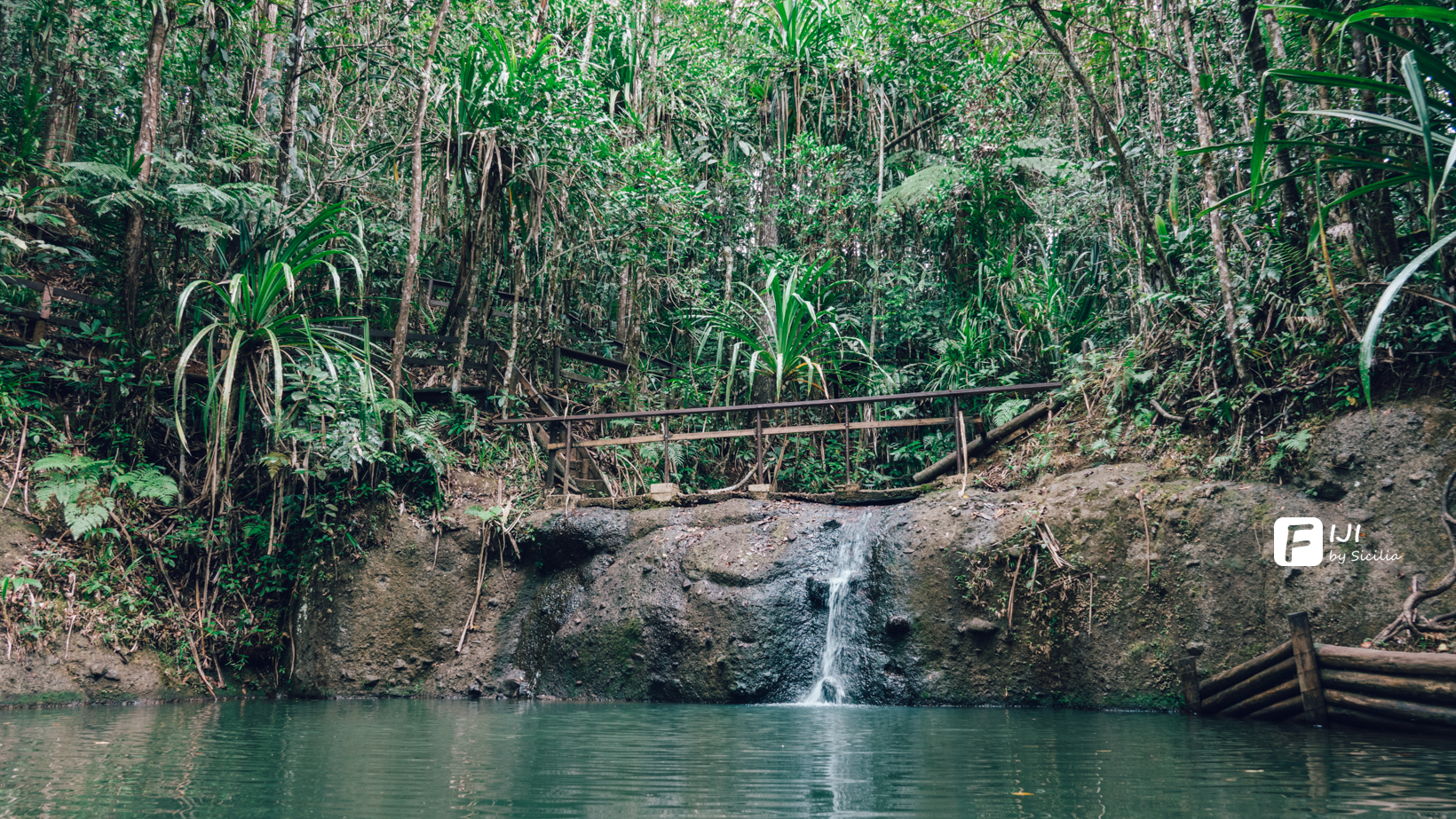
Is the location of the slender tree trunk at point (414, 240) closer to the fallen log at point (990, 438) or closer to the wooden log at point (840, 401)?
the wooden log at point (840, 401)

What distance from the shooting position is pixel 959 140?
1155 cm

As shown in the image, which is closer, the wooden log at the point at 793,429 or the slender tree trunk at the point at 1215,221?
the slender tree trunk at the point at 1215,221

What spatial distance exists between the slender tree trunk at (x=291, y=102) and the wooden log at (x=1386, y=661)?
8.57 m

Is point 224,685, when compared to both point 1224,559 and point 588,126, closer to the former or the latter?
point 588,126

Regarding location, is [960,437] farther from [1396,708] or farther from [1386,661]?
[1396,708]

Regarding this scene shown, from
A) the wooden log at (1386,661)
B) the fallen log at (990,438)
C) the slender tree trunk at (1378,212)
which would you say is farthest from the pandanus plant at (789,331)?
the wooden log at (1386,661)

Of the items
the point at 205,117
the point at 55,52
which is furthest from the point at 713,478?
the point at 55,52

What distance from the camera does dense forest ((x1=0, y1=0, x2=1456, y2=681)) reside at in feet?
20.2

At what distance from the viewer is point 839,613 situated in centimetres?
686

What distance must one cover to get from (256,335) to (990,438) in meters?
Result: 6.20

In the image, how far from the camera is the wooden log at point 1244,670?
4.55 metres

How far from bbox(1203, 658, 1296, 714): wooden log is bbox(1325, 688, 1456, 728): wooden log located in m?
0.23

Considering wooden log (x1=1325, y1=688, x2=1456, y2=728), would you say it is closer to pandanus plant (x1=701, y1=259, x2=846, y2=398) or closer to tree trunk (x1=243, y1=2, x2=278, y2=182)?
pandanus plant (x1=701, y1=259, x2=846, y2=398)

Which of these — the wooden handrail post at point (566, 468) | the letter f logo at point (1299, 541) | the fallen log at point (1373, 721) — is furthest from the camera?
the wooden handrail post at point (566, 468)
